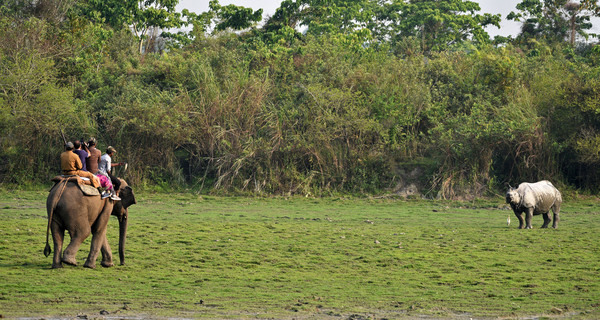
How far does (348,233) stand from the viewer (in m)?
16.5

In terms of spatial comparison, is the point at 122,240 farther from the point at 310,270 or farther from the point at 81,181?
the point at 310,270

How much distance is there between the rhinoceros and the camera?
18.5 metres

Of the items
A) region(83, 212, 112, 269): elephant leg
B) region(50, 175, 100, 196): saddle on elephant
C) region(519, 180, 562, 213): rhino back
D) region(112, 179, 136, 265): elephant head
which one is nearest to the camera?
region(50, 175, 100, 196): saddle on elephant

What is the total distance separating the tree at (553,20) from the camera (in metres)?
41.4

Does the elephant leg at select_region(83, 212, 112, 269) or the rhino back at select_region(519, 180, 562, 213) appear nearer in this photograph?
the elephant leg at select_region(83, 212, 112, 269)

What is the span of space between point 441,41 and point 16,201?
29.1 metres

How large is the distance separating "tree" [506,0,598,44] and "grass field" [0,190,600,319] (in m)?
23.8

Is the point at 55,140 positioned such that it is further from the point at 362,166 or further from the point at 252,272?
the point at 252,272

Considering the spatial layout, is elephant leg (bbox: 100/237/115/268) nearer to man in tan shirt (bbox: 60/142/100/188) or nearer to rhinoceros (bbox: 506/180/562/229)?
man in tan shirt (bbox: 60/142/100/188)

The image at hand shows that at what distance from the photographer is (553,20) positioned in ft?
138

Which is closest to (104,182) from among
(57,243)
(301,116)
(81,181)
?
(81,181)

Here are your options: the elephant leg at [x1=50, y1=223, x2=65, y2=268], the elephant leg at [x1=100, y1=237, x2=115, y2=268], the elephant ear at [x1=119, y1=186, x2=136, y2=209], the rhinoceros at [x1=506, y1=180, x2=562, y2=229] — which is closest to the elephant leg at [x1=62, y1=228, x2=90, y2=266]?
the elephant leg at [x1=50, y1=223, x2=65, y2=268]

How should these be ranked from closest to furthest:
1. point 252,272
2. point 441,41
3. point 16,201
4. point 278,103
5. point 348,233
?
point 252,272 < point 348,233 < point 16,201 < point 278,103 < point 441,41

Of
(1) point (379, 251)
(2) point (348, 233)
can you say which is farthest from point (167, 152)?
(1) point (379, 251)
